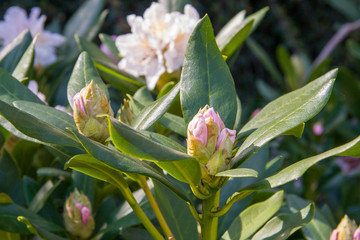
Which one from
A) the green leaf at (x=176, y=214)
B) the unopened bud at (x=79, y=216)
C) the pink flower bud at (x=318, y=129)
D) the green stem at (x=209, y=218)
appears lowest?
the pink flower bud at (x=318, y=129)

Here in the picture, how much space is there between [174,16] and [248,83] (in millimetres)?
3791

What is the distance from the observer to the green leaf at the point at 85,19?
150 cm

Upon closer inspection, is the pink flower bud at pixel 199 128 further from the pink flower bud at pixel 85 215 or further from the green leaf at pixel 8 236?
the green leaf at pixel 8 236

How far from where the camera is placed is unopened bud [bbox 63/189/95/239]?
844 mm

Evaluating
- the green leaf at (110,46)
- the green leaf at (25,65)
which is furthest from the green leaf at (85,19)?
the green leaf at (25,65)

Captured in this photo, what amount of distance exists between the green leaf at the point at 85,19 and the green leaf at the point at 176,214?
2.73ft

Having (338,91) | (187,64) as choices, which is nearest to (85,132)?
(187,64)

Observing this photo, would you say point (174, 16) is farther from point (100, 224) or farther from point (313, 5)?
point (313, 5)

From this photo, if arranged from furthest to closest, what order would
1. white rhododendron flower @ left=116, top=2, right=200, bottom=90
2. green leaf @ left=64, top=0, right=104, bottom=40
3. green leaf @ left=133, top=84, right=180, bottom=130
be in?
green leaf @ left=64, top=0, right=104, bottom=40 → white rhododendron flower @ left=116, top=2, right=200, bottom=90 → green leaf @ left=133, top=84, right=180, bottom=130

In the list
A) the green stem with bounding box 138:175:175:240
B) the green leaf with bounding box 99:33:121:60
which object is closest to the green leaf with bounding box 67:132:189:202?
the green stem with bounding box 138:175:175:240

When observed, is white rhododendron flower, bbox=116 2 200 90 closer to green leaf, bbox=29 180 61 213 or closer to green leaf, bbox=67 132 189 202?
green leaf, bbox=29 180 61 213

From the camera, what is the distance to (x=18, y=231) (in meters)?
0.82

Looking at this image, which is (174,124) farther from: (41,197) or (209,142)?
(41,197)

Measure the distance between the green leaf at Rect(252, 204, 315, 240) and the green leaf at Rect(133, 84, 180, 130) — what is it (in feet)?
0.76
